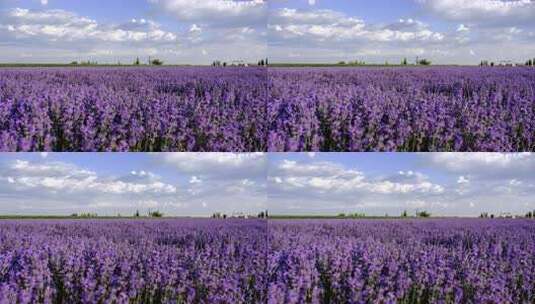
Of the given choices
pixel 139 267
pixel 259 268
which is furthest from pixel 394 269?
pixel 139 267

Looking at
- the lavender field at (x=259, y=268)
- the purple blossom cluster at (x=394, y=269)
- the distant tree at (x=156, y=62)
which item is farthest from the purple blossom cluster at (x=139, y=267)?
the distant tree at (x=156, y=62)

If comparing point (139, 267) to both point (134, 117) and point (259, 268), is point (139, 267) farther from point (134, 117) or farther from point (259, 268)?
point (134, 117)

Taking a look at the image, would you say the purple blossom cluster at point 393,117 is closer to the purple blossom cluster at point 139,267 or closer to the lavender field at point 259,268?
the lavender field at point 259,268

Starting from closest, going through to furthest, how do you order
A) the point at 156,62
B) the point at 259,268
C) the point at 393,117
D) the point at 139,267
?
the point at 139,267 → the point at 259,268 → the point at 393,117 → the point at 156,62

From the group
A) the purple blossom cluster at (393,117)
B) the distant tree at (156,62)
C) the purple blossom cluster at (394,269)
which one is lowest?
the purple blossom cluster at (394,269)

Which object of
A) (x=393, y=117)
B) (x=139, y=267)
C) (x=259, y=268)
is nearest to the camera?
(x=139, y=267)

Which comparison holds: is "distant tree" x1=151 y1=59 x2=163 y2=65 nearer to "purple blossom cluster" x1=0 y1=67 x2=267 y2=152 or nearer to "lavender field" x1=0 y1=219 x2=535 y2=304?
"purple blossom cluster" x1=0 y1=67 x2=267 y2=152
